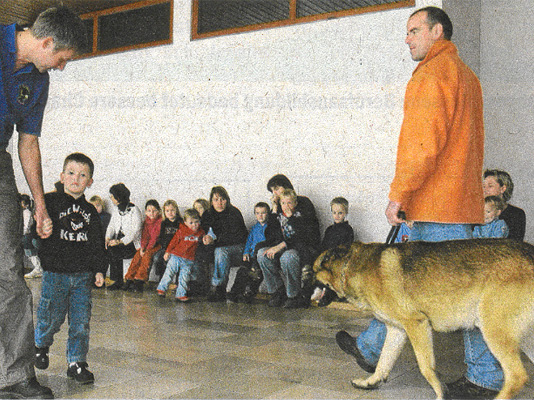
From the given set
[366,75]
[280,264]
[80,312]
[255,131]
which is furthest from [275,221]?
[80,312]

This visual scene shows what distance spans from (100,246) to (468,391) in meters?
2.39

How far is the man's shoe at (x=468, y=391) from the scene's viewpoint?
2850 mm

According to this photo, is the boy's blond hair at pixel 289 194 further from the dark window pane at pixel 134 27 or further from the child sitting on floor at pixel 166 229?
the dark window pane at pixel 134 27

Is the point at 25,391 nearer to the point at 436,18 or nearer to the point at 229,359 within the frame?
the point at 229,359

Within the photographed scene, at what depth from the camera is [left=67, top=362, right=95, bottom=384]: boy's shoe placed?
3213 millimetres

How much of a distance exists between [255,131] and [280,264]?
7.21 ft

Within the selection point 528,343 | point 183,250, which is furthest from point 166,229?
point 528,343

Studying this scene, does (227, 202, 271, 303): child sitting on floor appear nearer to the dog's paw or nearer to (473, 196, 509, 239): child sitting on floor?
(473, 196, 509, 239): child sitting on floor

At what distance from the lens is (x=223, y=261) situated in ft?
23.2

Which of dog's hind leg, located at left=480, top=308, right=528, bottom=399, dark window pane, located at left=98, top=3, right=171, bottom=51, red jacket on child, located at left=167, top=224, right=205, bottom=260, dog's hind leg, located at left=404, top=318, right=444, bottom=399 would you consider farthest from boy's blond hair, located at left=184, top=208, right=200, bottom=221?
dog's hind leg, located at left=480, top=308, right=528, bottom=399

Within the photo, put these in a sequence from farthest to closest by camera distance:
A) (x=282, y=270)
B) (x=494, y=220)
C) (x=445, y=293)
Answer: (x=282, y=270), (x=494, y=220), (x=445, y=293)

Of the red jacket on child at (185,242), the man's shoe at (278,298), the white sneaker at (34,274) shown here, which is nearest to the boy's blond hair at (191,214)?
the red jacket on child at (185,242)

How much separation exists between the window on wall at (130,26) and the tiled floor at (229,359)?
4.87m

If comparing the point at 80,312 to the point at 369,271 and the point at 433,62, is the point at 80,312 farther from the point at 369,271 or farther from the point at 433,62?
the point at 433,62
